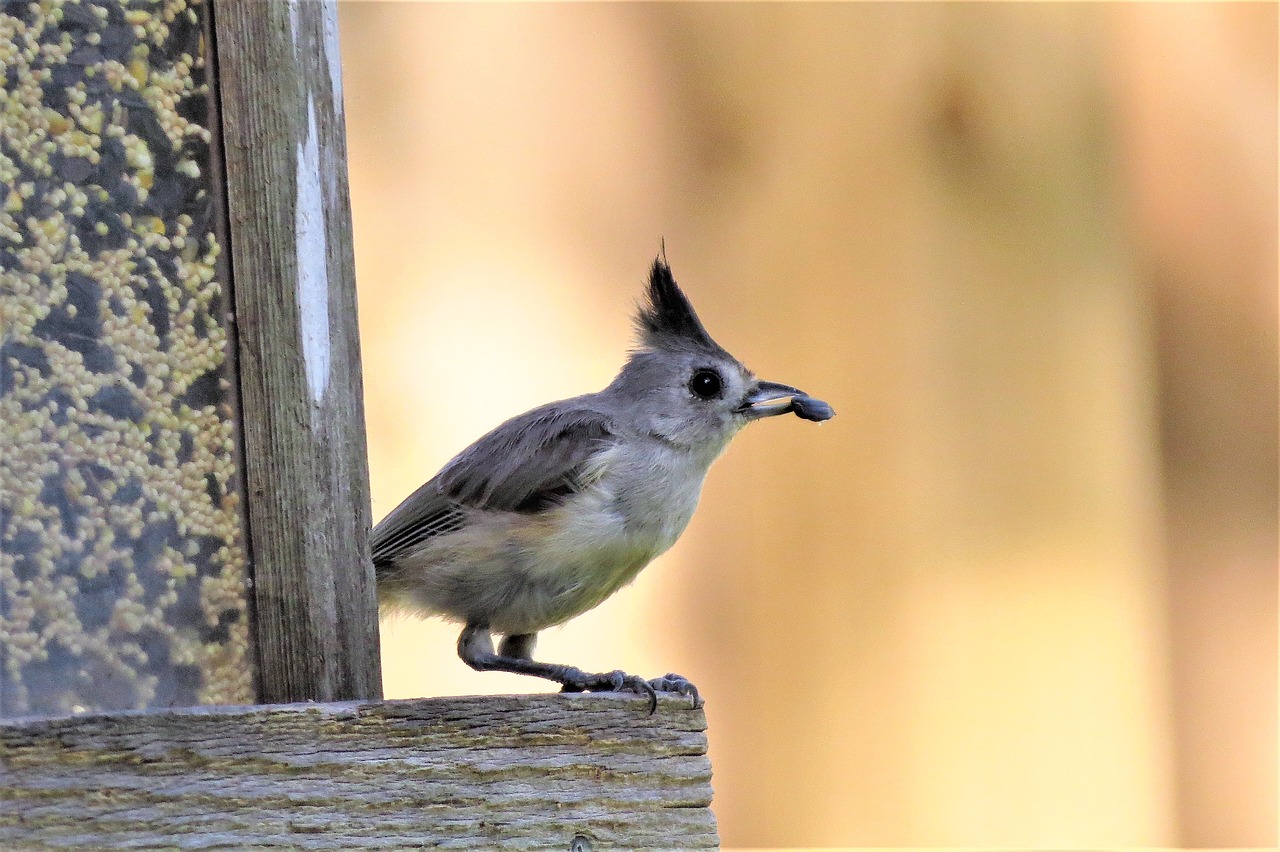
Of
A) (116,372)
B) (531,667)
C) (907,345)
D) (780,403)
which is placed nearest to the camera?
(116,372)

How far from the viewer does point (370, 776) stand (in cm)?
180

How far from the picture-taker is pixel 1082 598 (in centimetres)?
338

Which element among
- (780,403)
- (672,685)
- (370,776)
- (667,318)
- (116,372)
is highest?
(667,318)

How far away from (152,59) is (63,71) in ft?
0.40

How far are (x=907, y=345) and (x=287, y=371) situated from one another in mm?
1779

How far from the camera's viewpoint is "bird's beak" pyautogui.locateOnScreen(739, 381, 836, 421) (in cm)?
281

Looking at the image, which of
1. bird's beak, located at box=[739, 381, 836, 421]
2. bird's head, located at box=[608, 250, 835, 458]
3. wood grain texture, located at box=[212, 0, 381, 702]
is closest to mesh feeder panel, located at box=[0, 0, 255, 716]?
wood grain texture, located at box=[212, 0, 381, 702]

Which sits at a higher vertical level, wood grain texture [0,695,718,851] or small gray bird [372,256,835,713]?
small gray bird [372,256,835,713]

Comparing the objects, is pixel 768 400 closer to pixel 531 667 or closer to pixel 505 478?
pixel 505 478

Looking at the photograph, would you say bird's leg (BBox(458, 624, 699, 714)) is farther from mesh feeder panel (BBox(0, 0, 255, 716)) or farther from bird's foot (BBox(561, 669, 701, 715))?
mesh feeder panel (BBox(0, 0, 255, 716))

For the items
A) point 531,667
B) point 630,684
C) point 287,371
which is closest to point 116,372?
point 287,371

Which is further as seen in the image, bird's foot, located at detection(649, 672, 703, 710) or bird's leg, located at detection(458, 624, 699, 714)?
bird's leg, located at detection(458, 624, 699, 714)

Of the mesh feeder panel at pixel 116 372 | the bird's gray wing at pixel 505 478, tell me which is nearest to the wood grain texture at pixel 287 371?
the mesh feeder panel at pixel 116 372

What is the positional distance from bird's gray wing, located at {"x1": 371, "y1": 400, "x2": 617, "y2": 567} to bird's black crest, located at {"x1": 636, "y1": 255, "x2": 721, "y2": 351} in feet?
1.04
